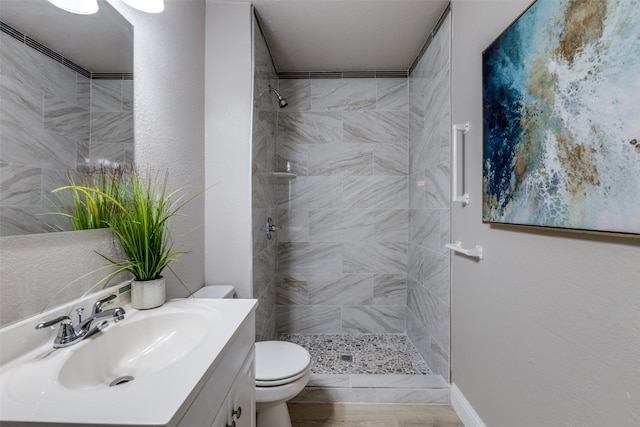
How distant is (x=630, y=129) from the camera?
28.5 inches

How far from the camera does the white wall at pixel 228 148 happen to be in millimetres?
1809

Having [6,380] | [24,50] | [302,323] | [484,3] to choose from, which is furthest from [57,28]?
[302,323]

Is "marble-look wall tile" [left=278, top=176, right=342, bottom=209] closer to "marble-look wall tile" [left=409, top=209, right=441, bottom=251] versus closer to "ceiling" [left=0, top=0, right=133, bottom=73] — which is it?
"marble-look wall tile" [left=409, top=209, right=441, bottom=251]

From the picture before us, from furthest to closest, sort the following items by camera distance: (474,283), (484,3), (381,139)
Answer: (381,139)
(474,283)
(484,3)

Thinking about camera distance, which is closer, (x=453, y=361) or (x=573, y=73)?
(x=573, y=73)

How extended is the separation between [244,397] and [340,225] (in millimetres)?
1833

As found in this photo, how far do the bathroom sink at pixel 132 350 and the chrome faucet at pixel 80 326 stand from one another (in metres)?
0.03

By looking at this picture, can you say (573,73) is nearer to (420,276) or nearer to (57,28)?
(57,28)

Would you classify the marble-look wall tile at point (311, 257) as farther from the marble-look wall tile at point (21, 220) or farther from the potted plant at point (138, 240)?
the marble-look wall tile at point (21, 220)

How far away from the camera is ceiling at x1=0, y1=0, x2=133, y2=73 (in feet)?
2.56

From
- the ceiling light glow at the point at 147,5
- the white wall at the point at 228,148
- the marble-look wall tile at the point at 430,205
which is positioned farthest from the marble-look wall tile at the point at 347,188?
the ceiling light glow at the point at 147,5

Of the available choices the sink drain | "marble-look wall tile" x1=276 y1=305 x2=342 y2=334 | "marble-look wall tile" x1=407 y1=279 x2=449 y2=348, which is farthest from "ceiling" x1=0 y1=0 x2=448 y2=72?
"marble-look wall tile" x1=276 y1=305 x2=342 y2=334

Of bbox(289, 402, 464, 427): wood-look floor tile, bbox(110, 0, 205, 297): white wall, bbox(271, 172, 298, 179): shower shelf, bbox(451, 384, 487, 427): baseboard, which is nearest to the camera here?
bbox(110, 0, 205, 297): white wall

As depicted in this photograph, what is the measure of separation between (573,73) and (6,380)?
1.66m
